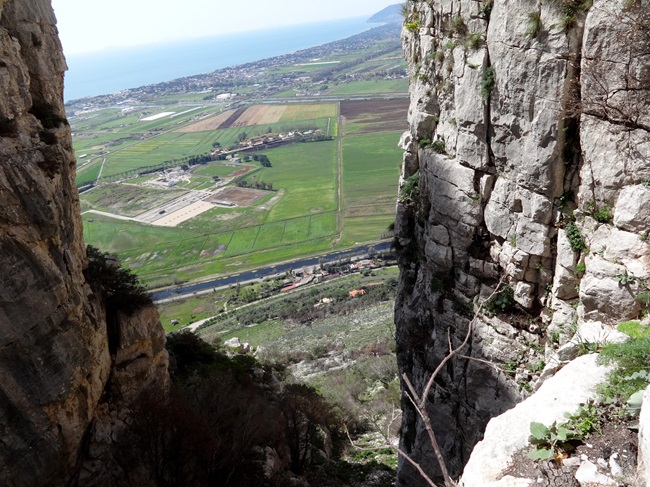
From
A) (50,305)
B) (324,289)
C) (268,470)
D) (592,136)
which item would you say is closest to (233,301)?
(324,289)

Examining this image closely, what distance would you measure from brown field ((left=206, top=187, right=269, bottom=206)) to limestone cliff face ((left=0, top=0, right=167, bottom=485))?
89.9 metres

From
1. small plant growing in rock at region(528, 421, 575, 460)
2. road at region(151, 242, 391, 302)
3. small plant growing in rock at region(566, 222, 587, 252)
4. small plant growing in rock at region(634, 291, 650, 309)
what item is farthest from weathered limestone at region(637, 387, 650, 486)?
road at region(151, 242, 391, 302)

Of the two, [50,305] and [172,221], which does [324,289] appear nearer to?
[172,221]

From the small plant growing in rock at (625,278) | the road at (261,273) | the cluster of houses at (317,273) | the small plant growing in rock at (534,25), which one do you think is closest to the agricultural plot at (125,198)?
the road at (261,273)

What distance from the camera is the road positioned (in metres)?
73.9

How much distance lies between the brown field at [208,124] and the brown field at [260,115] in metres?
6.50

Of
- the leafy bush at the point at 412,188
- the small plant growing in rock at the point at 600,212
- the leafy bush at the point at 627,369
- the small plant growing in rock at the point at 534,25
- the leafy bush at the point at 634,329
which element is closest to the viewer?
the leafy bush at the point at 627,369

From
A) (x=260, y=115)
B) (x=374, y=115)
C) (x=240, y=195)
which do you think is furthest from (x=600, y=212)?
(x=260, y=115)

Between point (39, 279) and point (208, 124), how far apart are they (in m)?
172

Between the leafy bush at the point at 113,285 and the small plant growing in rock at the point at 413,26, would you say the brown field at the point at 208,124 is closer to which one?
the leafy bush at the point at 113,285

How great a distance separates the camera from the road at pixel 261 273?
243ft

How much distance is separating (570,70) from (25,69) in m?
14.1

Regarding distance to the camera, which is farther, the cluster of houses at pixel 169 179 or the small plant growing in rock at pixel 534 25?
the cluster of houses at pixel 169 179

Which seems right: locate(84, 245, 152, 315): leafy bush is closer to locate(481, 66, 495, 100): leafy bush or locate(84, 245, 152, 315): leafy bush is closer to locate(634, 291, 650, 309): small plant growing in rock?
locate(481, 66, 495, 100): leafy bush
